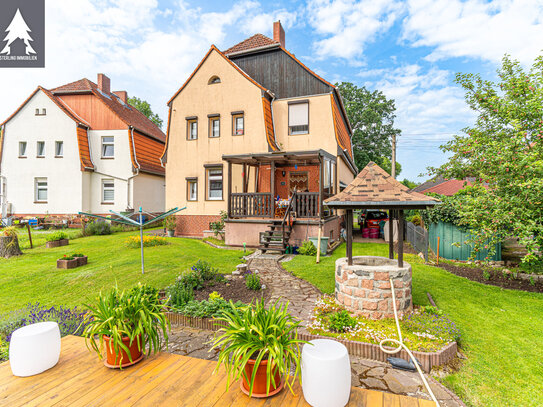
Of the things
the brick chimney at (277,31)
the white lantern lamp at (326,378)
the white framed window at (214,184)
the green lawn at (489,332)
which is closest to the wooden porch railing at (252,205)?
the white framed window at (214,184)

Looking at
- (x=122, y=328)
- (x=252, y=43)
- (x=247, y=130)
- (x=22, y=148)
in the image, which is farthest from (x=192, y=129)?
(x=122, y=328)

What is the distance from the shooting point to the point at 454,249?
30.8 feet

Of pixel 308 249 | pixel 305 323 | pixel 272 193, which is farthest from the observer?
pixel 272 193

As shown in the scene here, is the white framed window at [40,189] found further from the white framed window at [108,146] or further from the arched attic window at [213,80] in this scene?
the arched attic window at [213,80]

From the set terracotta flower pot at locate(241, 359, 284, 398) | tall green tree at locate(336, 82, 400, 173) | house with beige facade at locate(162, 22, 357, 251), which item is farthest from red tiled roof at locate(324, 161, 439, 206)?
tall green tree at locate(336, 82, 400, 173)

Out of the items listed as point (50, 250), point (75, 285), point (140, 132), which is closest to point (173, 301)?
point (75, 285)

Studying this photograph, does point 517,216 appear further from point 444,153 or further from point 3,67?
point 3,67

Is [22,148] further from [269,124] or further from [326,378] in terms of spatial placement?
[326,378]

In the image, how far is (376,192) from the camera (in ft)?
16.0

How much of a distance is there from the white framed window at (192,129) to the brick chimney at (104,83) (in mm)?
10524

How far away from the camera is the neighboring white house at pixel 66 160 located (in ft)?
55.7

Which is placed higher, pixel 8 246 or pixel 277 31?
pixel 277 31

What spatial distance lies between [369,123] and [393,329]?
93.6ft

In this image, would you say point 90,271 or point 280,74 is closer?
point 90,271
